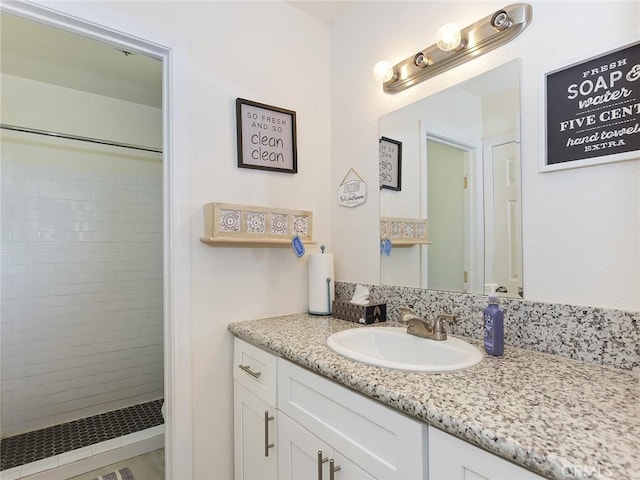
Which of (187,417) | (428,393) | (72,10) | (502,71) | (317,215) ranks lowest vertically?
(187,417)

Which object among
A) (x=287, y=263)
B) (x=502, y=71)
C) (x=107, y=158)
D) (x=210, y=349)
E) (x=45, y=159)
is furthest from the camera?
(x=107, y=158)

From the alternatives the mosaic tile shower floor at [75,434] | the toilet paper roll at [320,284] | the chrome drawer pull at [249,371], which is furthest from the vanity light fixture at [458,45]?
the mosaic tile shower floor at [75,434]

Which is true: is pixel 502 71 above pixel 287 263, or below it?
above

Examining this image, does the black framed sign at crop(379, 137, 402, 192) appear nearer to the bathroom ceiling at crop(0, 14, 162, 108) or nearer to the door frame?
the door frame

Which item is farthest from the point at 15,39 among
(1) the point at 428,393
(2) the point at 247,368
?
(1) the point at 428,393

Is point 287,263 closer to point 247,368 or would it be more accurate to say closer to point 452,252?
point 247,368

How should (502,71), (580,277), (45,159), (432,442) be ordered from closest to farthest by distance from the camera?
(432,442) < (580,277) < (502,71) < (45,159)

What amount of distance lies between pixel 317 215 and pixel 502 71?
3.27 feet

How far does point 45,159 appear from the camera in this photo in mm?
2309

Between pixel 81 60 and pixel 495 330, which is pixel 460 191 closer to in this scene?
pixel 495 330

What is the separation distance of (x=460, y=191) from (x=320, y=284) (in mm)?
734

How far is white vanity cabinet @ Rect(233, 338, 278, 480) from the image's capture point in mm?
1199

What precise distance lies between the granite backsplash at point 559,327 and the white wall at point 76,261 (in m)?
2.28

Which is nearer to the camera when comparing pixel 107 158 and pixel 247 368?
pixel 247 368
